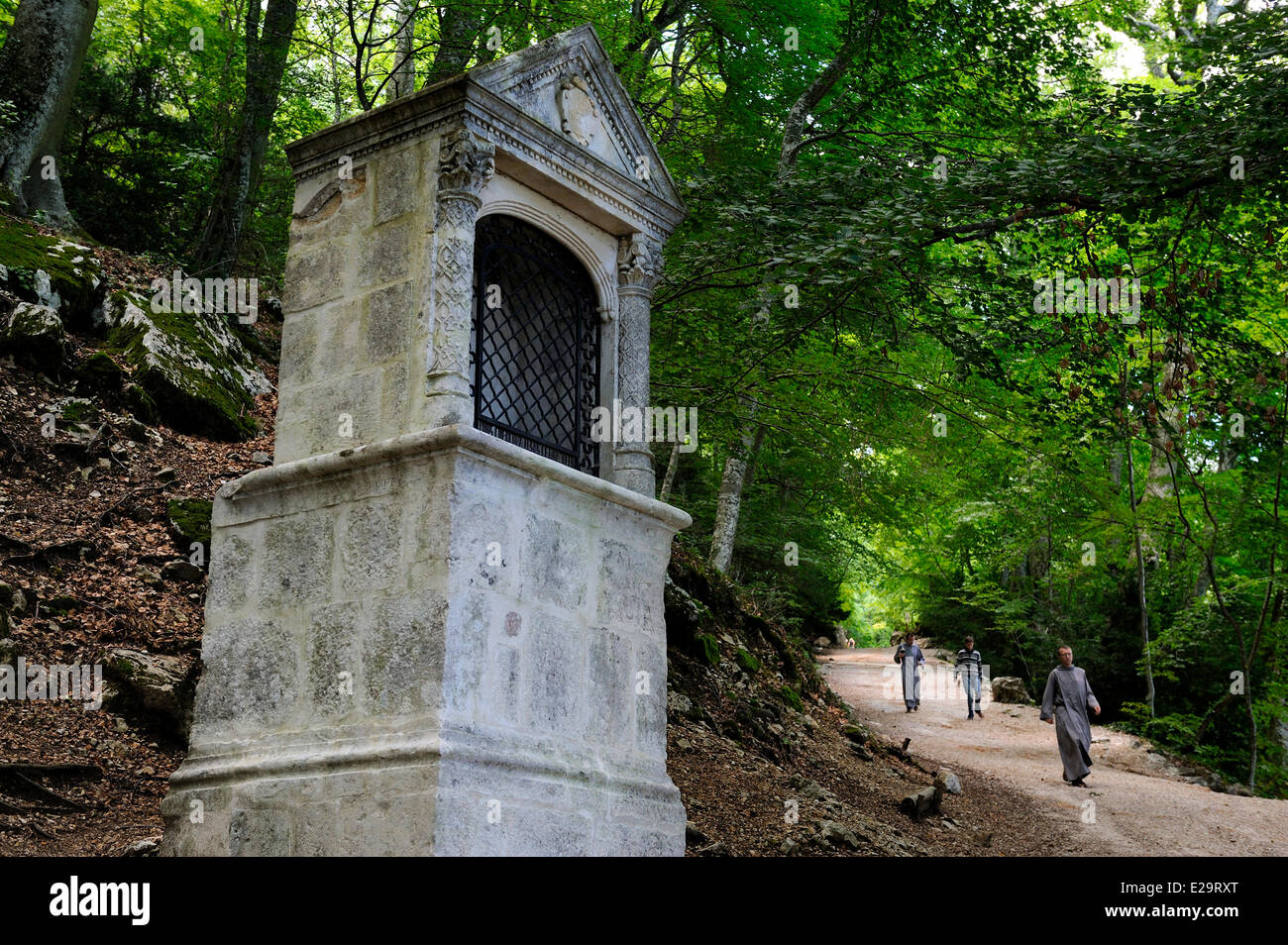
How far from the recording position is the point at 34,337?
999 centimetres

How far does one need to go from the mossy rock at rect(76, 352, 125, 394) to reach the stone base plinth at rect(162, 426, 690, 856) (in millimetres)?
5269

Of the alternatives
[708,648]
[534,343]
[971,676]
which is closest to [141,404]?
[534,343]

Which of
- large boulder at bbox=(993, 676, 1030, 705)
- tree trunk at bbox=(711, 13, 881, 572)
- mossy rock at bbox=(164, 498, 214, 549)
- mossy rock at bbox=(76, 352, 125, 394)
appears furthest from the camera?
large boulder at bbox=(993, 676, 1030, 705)

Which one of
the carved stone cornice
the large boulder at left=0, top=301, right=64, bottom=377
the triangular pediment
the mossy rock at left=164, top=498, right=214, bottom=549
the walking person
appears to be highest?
the triangular pediment

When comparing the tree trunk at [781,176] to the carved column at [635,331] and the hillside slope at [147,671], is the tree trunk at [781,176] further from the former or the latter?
the carved column at [635,331]

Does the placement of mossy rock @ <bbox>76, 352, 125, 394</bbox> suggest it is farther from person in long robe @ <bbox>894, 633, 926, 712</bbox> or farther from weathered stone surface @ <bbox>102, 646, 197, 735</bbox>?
person in long robe @ <bbox>894, 633, 926, 712</bbox>

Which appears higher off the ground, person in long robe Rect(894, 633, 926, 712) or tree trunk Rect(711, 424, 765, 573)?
tree trunk Rect(711, 424, 765, 573)

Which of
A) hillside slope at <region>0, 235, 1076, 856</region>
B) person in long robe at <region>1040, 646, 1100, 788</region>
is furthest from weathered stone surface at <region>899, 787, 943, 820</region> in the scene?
person in long robe at <region>1040, 646, 1100, 788</region>

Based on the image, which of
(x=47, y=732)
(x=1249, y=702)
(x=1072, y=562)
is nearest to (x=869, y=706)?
(x=1072, y=562)

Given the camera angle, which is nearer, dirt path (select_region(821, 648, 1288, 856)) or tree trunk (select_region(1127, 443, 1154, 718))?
dirt path (select_region(821, 648, 1288, 856))

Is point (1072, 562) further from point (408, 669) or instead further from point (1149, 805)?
point (408, 669)

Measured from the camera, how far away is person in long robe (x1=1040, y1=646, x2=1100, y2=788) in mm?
13930

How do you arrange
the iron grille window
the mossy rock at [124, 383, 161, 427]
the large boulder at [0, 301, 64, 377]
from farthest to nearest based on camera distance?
the mossy rock at [124, 383, 161, 427] < the large boulder at [0, 301, 64, 377] < the iron grille window

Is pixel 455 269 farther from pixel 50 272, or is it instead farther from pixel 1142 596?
pixel 1142 596
